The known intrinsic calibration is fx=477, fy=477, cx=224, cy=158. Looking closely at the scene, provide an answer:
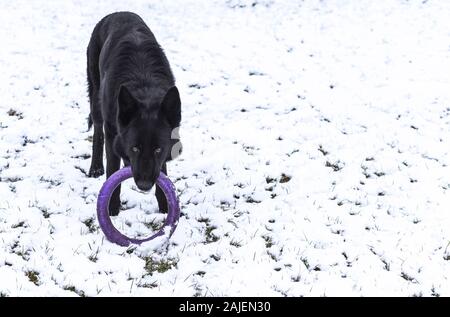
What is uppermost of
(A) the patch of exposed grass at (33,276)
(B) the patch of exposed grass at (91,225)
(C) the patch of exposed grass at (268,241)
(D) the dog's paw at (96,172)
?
(A) the patch of exposed grass at (33,276)

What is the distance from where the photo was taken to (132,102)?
488cm

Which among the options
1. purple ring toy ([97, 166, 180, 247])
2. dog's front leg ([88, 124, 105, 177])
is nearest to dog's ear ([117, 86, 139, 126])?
purple ring toy ([97, 166, 180, 247])

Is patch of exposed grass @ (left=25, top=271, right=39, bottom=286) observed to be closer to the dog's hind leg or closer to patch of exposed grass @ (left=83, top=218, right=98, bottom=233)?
patch of exposed grass @ (left=83, top=218, right=98, bottom=233)

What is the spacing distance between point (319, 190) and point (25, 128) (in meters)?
4.85

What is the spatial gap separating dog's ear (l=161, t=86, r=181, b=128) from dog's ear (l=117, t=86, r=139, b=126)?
298mm

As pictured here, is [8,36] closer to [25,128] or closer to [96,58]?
[25,128]

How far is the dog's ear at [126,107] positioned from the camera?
15.7ft

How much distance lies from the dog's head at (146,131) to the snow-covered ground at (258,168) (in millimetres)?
909

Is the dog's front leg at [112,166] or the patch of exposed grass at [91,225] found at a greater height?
the dog's front leg at [112,166]

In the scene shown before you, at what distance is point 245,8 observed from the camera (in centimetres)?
1545

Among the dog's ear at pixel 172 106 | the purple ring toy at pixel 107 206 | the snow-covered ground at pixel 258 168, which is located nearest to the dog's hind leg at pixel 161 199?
the snow-covered ground at pixel 258 168

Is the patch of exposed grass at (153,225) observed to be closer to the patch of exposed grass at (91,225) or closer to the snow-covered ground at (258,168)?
the snow-covered ground at (258,168)

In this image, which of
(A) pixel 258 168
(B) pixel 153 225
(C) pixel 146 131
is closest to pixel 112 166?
(B) pixel 153 225

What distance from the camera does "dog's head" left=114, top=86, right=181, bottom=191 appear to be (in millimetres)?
4816
